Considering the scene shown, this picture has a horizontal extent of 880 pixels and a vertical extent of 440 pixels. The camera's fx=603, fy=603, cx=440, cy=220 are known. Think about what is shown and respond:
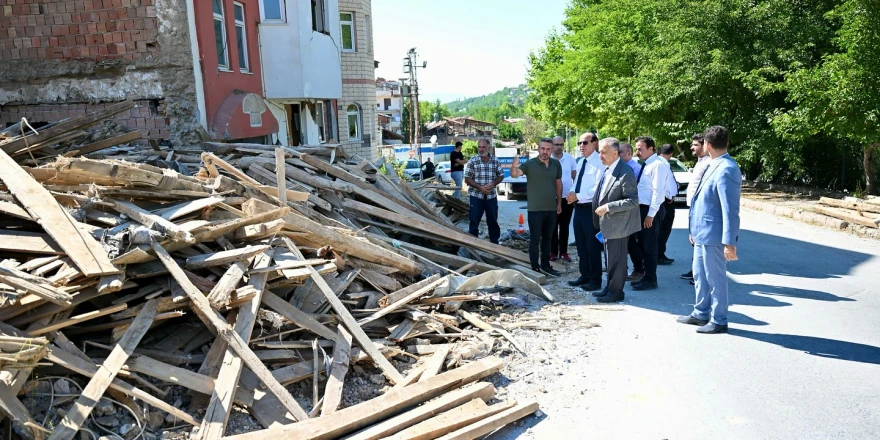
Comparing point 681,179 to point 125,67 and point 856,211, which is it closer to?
point 856,211

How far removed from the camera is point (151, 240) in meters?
4.62

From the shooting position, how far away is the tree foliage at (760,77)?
41.0 feet

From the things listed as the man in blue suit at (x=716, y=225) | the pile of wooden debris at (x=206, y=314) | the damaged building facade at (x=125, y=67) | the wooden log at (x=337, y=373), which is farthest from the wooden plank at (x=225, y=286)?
the damaged building facade at (x=125, y=67)

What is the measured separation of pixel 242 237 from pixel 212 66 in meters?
7.19

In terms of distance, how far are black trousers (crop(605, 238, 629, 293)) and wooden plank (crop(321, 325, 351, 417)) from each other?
3290mm

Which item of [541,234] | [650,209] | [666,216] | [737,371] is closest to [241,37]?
[541,234]

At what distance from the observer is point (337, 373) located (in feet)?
15.1

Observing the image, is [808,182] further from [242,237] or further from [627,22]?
[242,237]

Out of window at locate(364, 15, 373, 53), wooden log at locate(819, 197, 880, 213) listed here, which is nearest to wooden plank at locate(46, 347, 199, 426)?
wooden log at locate(819, 197, 880, 213)

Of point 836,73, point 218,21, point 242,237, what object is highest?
point 218,21

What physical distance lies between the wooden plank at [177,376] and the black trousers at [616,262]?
14.0 feet

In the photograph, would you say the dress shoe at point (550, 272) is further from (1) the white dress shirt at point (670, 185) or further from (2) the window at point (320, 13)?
(2) the window at point (320, 13)

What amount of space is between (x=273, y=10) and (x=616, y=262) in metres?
11.9

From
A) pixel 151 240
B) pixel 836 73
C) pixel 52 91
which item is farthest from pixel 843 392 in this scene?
pixel 52 91
